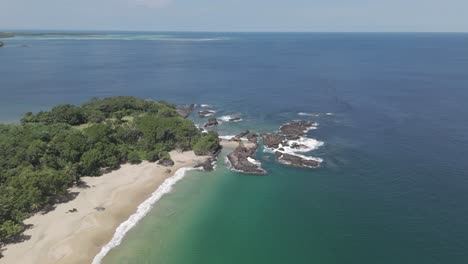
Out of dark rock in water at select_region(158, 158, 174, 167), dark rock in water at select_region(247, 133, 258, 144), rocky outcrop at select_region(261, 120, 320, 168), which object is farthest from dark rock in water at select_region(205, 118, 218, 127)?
dark rock in water at select_region(158, 158, 174, 167)

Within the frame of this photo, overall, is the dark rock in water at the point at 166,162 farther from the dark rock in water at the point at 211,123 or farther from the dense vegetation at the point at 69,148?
the dark rock in water at the point at 211,123

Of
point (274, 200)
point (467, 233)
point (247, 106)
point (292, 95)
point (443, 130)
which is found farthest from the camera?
point (292, 95)

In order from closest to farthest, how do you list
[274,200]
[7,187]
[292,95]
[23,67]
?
[7,187], [274,200], [292,95], [23,67]

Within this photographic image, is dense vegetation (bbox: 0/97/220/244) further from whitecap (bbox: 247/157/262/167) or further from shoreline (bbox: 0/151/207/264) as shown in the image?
whitecap (bbox: 247/157/262/167)

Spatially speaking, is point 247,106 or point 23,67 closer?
point 247,106

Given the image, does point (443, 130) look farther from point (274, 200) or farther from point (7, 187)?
point (7, 187)

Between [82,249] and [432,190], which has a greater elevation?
[432,190]

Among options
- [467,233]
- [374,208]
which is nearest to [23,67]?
[374,208]
